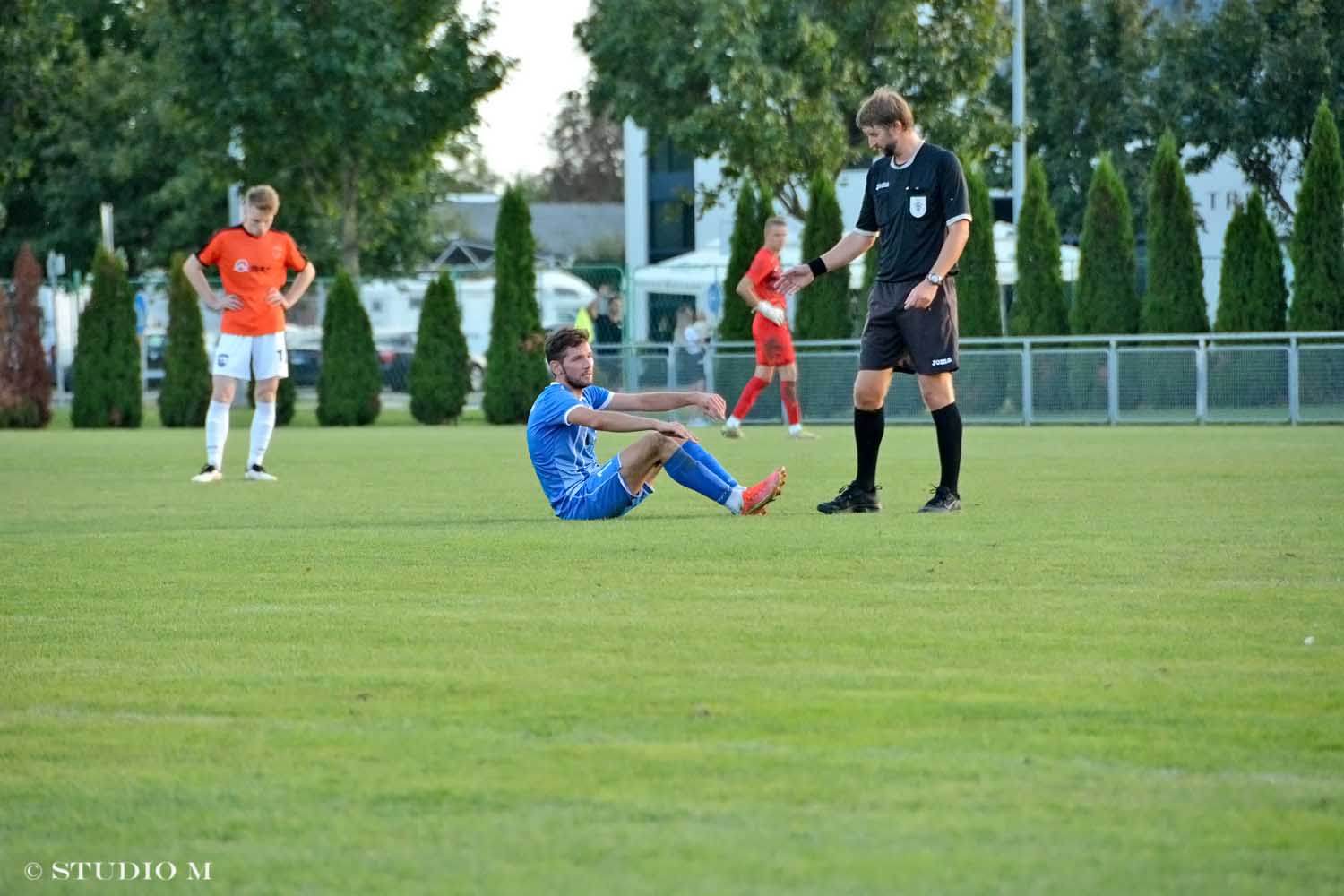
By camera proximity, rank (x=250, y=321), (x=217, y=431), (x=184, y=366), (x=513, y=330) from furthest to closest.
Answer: (x=184, y=366)
(x=513, y=330)
(x=250, y=321)
(x=217, y=431)

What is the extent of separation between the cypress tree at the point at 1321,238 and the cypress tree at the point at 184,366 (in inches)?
592

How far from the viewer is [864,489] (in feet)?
36.8

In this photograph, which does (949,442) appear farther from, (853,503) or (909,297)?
(909,297)

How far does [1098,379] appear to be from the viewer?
2658cm

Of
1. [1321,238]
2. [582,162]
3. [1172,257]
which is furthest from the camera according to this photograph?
[582,162]

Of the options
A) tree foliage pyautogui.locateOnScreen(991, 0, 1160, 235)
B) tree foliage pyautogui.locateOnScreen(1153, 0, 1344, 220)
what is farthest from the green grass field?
tree foliage pyautogui.locateOnScreen(991, 0, 1160, 235)

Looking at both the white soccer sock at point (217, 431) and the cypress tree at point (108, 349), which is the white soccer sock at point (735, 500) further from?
the cypress tree at point (108, 349)

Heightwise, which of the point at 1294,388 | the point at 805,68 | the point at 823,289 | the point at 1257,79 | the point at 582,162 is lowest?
the point at 1294,388

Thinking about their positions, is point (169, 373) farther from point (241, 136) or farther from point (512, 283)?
point (241, 136)

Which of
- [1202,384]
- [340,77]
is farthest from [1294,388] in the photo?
[340,77]

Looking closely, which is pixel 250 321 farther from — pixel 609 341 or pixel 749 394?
pixel 609 341

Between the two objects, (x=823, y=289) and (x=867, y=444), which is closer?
(x=867, y=444)

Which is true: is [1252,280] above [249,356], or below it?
above

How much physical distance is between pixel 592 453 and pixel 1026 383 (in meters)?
16.9
